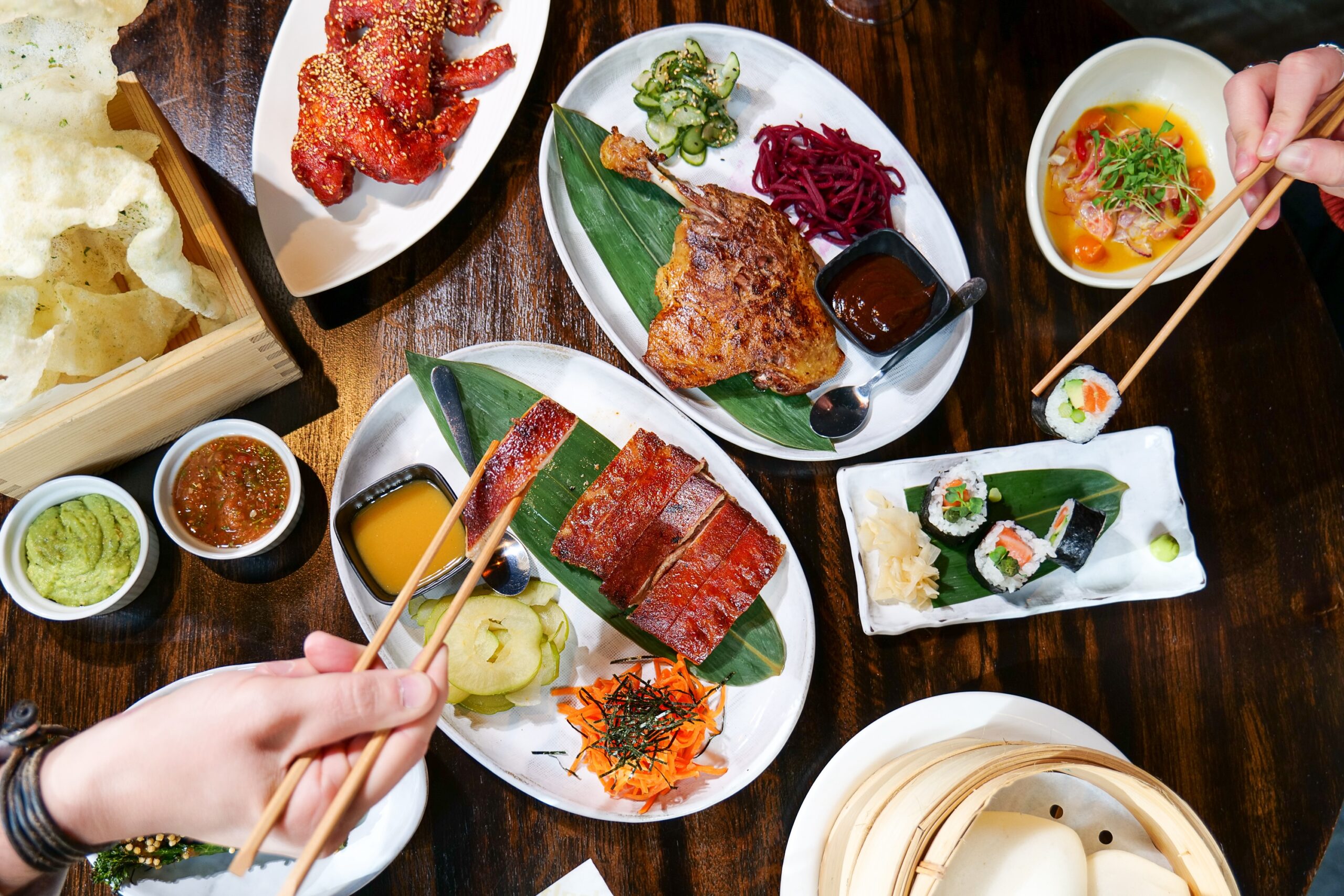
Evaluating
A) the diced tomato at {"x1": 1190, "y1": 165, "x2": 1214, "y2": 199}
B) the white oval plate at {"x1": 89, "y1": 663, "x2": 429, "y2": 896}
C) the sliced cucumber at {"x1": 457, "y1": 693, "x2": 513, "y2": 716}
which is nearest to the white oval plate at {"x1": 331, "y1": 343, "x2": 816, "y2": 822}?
the sliced cucumber at {"x1": 457, "y1": 693, "x2": 513, "y2": 716}

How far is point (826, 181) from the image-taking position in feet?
10.3

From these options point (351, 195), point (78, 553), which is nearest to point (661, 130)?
point (351, 195)

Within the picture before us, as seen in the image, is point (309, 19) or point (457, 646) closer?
point (457, 646)

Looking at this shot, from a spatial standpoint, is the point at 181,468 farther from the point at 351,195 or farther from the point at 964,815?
the point at 964,815

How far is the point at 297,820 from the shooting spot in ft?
6.55

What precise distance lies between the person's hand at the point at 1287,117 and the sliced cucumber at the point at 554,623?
9.27ft

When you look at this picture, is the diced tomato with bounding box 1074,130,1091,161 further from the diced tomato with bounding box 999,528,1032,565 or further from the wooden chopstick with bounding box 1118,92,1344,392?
the diced tomato with bounding box 999,528,1032,565

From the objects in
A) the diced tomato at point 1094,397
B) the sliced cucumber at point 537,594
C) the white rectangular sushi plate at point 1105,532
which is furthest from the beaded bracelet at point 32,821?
the diced tomato at point 1094,397

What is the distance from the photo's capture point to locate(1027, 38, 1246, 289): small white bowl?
2959 millimetres

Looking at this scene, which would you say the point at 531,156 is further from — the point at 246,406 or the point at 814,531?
the point at 814,531

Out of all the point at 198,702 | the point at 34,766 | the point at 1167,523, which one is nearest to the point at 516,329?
the point at 198,702

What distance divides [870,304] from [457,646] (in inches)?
78.6

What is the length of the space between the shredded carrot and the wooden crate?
64.2 inches

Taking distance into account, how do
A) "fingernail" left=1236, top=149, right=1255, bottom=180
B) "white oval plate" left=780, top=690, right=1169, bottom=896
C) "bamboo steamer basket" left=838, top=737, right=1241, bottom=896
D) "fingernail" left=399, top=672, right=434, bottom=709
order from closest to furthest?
1. "fingernail" left=399, top=672, right=434, bottom=709
2. "bamboo steamer basket" left=838, top=737, right=1241, bottom=896
3. "fingernail" left=1236, top=149, right=1255, bottom=180
4. "white oval plate" left=780, top=690, right=1169, bottom=896
